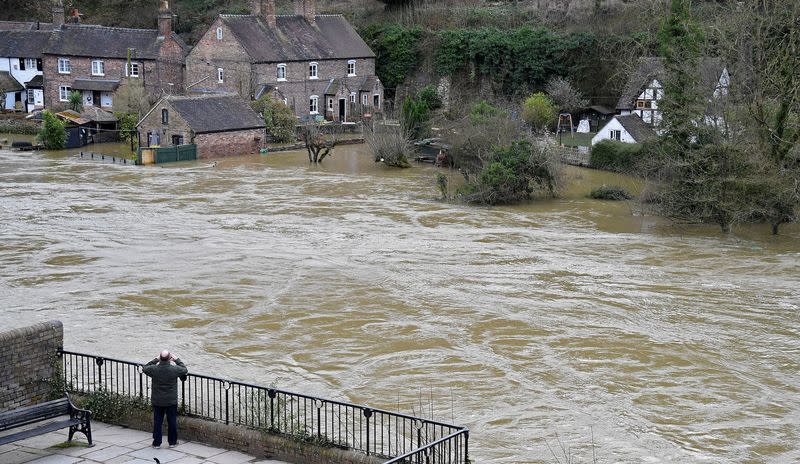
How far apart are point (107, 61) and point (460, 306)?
47.2m

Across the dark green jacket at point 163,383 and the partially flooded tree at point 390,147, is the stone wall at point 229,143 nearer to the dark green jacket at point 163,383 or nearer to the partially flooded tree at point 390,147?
the partially flooded tree at point 390,147

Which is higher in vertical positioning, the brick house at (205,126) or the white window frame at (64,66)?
the white window frame at (64,66)


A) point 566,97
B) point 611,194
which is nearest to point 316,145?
point 566,97

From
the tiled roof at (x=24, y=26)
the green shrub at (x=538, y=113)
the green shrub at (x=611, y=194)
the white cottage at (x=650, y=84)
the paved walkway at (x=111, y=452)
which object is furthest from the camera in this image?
the tiled roof at (x=24, y=26)

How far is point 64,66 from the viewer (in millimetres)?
67250

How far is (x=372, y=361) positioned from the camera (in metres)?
22.0

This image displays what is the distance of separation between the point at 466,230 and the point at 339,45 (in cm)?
3405

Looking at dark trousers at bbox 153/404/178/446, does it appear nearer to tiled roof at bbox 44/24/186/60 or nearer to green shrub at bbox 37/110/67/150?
green shrub at bbox 37/110/67/150

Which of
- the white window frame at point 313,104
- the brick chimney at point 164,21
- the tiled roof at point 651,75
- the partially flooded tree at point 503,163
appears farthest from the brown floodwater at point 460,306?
the brick chimney at point 164,21

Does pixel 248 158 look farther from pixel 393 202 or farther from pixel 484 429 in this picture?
pixel 484 429

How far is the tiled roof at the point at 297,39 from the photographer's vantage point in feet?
207

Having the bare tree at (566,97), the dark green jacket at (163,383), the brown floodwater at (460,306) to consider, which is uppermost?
the bare tree at (566,97)

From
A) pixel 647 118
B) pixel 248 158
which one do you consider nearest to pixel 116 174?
pixel 248 158

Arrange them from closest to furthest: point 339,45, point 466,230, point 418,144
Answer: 1. point 466,230
2. point 418,144
3. point 339,45
